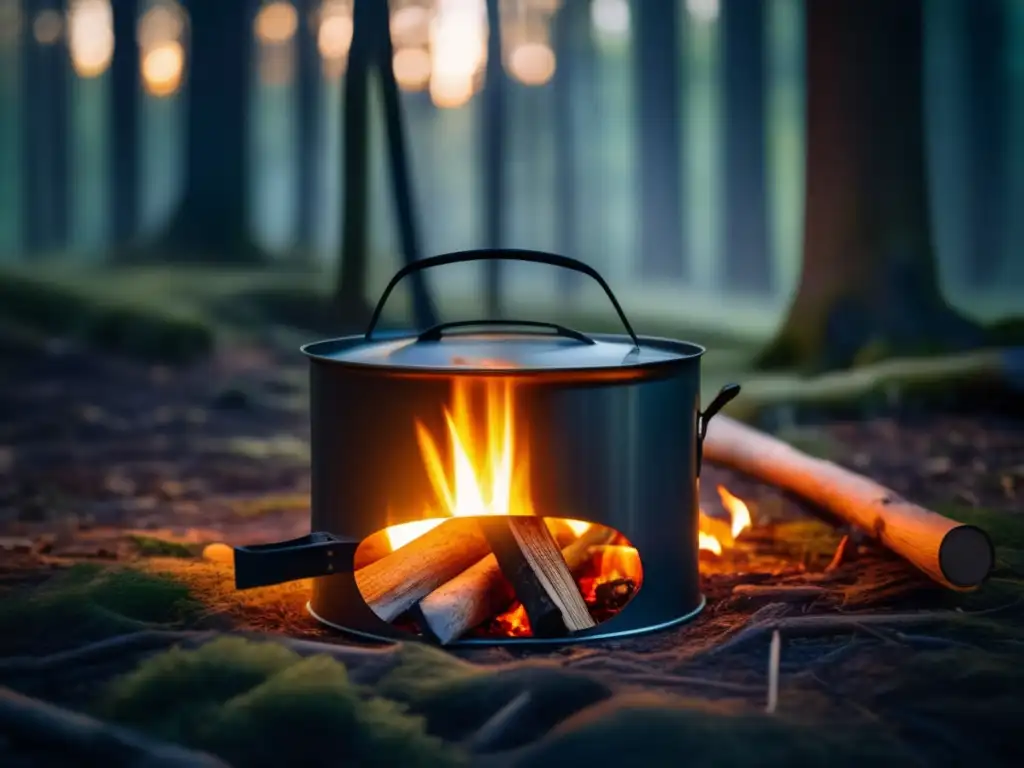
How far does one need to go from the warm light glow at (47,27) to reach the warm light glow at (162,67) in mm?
4142

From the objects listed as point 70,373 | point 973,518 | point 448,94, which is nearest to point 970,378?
point 973,518

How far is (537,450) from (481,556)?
61cm

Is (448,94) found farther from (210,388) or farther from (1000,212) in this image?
(210,388)

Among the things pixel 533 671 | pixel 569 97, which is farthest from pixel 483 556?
pixel 569 97

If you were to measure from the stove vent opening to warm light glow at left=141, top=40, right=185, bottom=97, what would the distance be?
36.4 m

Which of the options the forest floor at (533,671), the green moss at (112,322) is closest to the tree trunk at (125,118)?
the green moss at (112,322)

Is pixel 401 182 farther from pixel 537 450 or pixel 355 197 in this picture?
pixel 537 450

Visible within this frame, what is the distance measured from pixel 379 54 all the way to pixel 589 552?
7534mm

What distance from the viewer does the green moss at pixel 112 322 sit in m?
12.7

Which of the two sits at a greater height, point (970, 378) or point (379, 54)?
point (379, 54)

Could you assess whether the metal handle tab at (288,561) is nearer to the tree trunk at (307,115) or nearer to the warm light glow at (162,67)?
the tree trunk at (307,115)

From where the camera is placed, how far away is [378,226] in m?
37.0

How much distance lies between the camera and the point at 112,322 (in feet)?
42.6

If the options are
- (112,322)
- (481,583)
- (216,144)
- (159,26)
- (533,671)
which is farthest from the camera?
(159,26)
